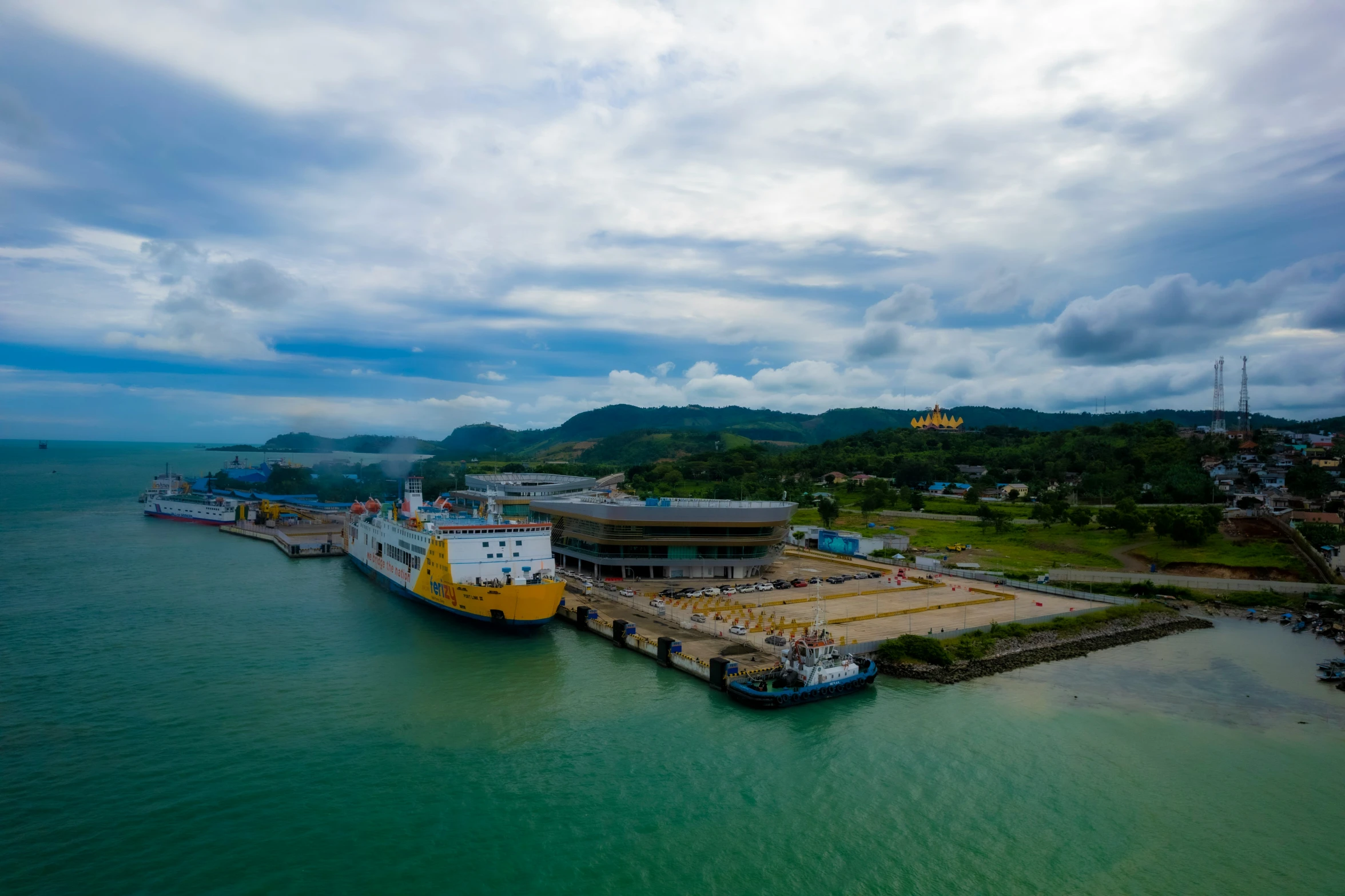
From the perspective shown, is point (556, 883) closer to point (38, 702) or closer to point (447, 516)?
point (38, 702)

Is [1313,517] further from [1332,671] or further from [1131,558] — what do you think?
[1332,671]

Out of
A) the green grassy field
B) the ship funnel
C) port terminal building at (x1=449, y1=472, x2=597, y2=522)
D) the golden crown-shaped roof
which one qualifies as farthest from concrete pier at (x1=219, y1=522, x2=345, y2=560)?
the golden crown-shaped roof

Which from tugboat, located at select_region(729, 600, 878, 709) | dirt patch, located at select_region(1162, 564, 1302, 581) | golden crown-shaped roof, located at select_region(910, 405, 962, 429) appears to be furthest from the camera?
golden crown-shaped roof, located at select_region(910, 405, 962, 429)

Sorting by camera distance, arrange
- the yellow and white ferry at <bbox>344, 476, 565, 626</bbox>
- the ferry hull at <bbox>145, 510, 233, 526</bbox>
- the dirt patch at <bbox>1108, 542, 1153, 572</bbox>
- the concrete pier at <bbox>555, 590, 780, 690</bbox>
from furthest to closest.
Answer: the ferry hull at <bbox>145, 510, 233, 526</bbox> → the dirt patch at <bbox>1108, 542, 1153, 572</bbox> → the yellow and white ferry at <bbox>344, 476, 565, 626</bbox> → the concrete pier at <bbox>555, 590, 780, 690</bbox>

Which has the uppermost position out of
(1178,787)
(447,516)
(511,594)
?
(447,516)

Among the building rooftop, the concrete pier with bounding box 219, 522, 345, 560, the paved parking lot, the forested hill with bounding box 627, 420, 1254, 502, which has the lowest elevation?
the paved parking lot

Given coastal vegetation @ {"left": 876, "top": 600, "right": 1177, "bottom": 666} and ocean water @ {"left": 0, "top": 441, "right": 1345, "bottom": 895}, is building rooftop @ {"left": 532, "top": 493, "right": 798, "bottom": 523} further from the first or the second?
coastal vegetation @ {"left": 876, "top": 600, "right": 1177, "bottom": 666}

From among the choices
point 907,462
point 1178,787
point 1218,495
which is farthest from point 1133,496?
point 1178,787

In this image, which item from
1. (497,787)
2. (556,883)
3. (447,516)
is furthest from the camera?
(447,516)

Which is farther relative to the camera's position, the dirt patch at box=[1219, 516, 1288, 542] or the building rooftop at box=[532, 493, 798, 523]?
the dirt patch at box=[1219, 516, 1288, 542]
